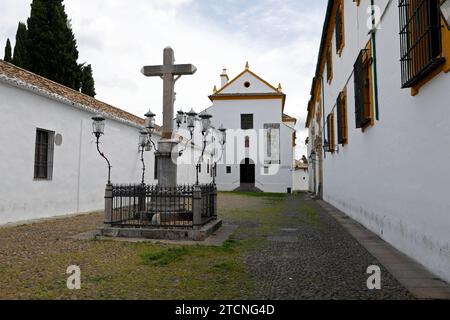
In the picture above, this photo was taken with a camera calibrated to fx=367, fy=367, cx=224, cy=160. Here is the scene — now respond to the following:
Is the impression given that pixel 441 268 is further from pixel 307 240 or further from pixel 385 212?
pixel 307 240

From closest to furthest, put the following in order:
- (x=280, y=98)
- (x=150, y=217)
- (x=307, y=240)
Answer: (x=307, y=240) < (x=150, y=217) < (x=280, y=98)

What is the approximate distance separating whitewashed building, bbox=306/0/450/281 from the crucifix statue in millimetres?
3986

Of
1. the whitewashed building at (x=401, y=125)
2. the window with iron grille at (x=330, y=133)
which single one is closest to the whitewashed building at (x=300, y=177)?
the window with iron grille at (x=330, y=133)

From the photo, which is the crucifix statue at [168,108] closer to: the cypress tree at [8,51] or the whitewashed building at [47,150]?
the whitewashed building at [47,150]

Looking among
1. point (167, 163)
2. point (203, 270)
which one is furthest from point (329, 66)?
point (203, 270)

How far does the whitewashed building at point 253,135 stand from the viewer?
2823cm

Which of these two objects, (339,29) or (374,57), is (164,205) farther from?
(339,29)

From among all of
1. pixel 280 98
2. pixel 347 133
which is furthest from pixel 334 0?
pixel 280 98

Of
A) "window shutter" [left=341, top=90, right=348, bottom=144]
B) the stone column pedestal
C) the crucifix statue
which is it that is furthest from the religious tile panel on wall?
the stone column pedestal

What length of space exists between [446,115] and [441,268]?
5.61 ft

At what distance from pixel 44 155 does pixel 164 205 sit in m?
5.06
